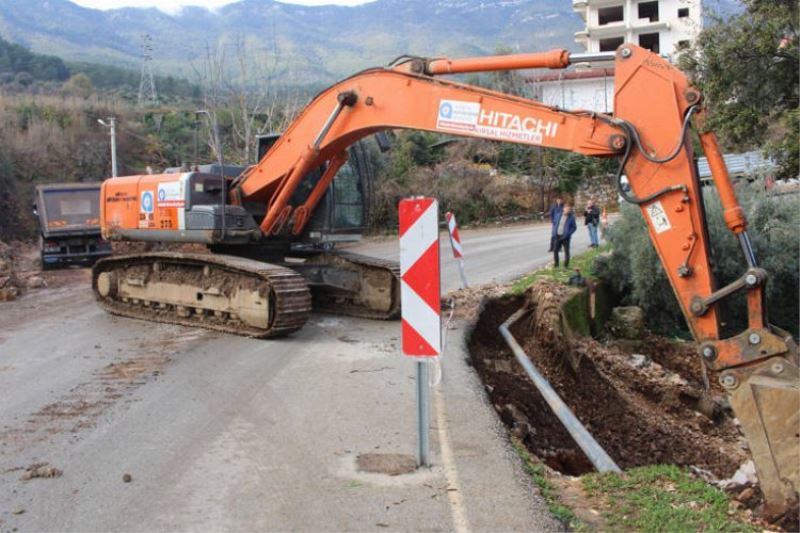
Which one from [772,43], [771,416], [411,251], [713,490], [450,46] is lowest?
[713,490]

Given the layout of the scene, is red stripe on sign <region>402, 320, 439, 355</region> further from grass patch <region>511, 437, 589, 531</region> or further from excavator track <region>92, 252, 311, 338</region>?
excavator track <region>92, 252, 311, 338</region>

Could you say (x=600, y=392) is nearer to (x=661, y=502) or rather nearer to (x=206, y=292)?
(x=206, y=292)

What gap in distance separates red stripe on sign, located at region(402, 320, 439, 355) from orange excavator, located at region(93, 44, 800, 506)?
2154 mm

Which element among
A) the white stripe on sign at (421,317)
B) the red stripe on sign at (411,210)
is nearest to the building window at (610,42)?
the red stripe on sign at (411,210)

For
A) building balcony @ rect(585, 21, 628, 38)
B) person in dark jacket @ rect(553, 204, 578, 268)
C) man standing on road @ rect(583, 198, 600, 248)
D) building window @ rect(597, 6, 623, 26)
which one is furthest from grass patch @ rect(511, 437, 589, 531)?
building window @ rect(597, 6, 623, 26)

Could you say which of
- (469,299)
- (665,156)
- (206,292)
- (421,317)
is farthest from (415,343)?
Result: (469,299)

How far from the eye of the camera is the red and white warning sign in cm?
541

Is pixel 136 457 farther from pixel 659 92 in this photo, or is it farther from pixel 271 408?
pixel 659 92

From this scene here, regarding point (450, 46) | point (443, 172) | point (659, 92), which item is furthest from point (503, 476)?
point (450, 46)

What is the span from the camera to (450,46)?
11894 centimetres

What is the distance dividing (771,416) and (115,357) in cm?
729

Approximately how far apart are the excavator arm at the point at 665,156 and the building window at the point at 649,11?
57723 mm

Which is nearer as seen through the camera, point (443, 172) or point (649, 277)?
point (649, 277)

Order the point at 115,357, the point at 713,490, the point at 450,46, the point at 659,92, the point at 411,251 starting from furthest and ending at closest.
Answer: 1. the point at 450,46
2. the point at 115,357
3. the point at 659,92
4. the point at 411,251
5. the point at 713,490
